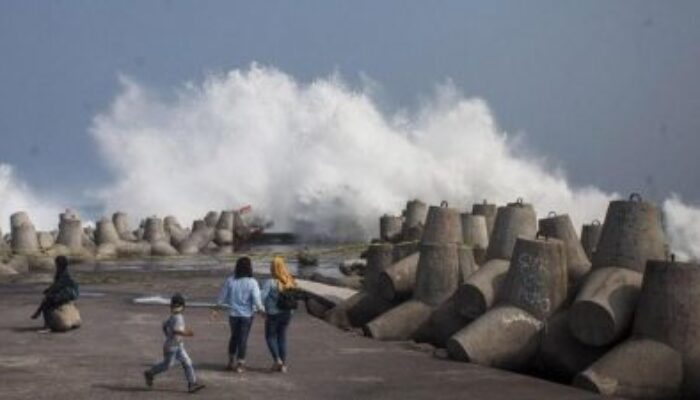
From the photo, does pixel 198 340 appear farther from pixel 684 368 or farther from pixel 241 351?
pixel 684 368

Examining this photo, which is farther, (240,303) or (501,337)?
(501,337)

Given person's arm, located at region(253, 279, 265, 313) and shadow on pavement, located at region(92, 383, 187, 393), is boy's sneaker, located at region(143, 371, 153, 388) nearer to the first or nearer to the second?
shadow on pavement, located at region(92, 383, 187, 393)

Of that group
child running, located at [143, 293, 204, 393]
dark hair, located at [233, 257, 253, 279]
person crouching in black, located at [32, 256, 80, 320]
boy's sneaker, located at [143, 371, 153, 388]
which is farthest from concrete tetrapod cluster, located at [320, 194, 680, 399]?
person crouching in black, located at [32, 256, 80, 320]

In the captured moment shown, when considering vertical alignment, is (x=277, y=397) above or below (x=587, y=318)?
below

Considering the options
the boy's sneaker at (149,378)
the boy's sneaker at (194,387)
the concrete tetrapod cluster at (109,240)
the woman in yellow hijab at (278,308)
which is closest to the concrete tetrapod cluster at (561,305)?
the woman in yellow hijab at (278,308)

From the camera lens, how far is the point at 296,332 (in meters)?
16.0

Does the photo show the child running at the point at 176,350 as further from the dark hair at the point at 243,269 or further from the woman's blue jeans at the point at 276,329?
the woman's blue jeans at the point at 276,329

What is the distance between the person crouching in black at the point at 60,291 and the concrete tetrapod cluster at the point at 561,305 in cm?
465

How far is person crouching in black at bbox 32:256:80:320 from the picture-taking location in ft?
50.5

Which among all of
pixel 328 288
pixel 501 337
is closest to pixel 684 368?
pixel 501 337

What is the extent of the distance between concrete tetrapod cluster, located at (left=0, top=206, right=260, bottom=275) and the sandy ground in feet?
Answer: 59.8

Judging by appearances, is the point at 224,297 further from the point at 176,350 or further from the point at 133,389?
the point at 133,389

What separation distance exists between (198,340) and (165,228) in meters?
39.8

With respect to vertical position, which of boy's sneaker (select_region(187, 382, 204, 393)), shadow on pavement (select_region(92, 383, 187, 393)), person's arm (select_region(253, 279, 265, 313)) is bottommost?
shadow on pavement (select_region(92, 383, 187, 393))
